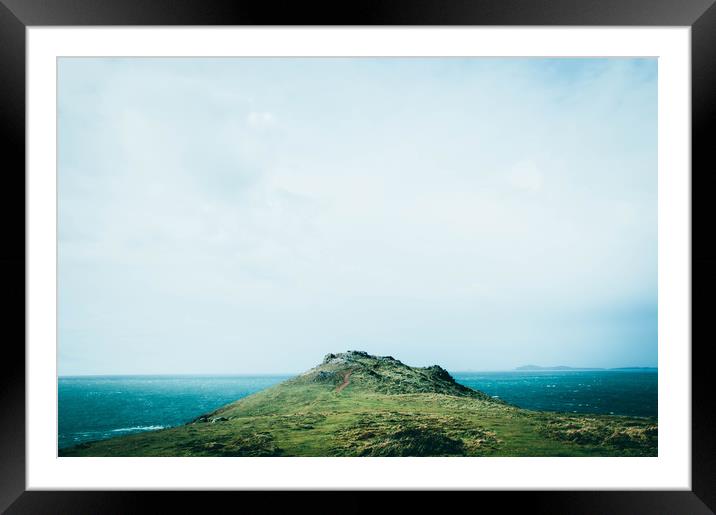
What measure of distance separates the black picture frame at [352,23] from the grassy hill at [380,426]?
273cm

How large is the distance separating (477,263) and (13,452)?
7.23 metres

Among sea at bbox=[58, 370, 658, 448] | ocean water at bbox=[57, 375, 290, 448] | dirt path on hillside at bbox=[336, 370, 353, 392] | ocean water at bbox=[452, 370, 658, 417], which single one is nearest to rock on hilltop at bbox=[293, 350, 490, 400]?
dirt path on hillside at bbox=[336, 370, 353, 392]

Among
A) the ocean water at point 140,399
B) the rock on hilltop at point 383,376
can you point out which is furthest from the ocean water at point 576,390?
the ocean water at point 140,399

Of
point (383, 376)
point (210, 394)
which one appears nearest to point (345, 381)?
point (383, 376)

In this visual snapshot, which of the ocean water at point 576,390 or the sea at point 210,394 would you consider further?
the ocean water at point 576,390

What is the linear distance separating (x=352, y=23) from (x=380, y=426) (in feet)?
14.1

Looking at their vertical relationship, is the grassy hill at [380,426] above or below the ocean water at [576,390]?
above

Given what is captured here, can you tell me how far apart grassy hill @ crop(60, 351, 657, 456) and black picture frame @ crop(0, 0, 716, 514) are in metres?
2.73

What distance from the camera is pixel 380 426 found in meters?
5.09

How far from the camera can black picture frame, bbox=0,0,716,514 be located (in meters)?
1.78

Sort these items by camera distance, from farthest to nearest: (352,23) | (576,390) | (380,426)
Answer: (576,390) → (380,426) → (352,23)

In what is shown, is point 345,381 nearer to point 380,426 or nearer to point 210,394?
point 380,426

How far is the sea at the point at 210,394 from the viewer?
10602mm

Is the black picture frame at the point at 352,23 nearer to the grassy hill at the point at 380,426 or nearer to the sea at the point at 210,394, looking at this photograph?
the grassy hill at the point at 380,426
